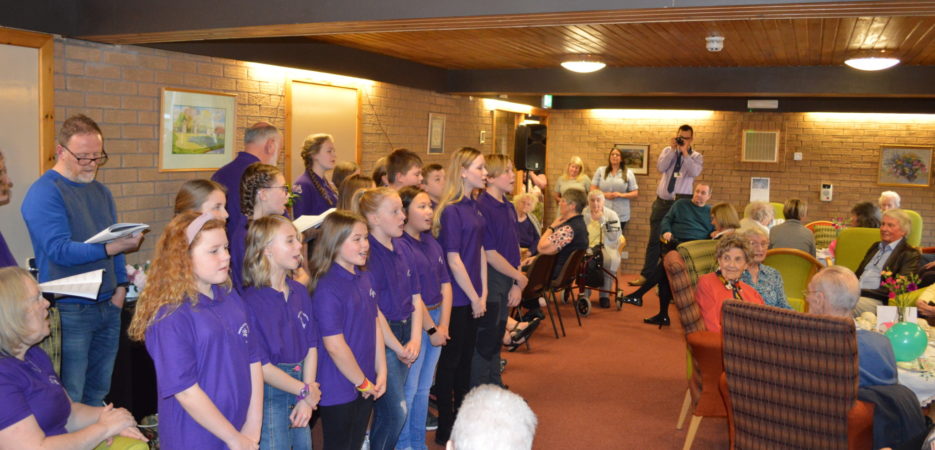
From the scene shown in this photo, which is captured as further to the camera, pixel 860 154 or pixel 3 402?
pixel 860 154

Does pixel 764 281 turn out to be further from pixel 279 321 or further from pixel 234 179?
pixel 234 179

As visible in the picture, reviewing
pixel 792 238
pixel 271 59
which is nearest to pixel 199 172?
pixel 271 59

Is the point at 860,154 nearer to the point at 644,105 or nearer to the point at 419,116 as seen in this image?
the point at 644,105

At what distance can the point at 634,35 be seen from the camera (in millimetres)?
5812

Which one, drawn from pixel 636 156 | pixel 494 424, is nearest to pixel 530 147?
pixel 636 156

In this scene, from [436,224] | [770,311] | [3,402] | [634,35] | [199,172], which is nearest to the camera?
[3,402]

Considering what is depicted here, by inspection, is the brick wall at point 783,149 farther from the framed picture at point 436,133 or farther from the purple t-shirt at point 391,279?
the purple t-shirt at point 391,279

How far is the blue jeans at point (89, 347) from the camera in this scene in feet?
11.4

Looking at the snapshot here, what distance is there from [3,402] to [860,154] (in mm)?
10856

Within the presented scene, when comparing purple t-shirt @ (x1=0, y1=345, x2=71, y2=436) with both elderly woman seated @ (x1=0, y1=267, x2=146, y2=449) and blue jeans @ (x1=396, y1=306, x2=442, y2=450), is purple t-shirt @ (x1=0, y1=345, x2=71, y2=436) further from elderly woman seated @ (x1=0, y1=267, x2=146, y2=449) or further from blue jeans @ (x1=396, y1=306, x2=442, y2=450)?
blue jeans @ (x1=396, y1=306, x2=442, y2=450)

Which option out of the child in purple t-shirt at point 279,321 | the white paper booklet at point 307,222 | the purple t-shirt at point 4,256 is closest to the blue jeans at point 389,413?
the child in purple t-shirt at point 279,321

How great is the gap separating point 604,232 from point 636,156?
11.1 ft

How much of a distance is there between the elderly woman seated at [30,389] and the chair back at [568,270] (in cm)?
499

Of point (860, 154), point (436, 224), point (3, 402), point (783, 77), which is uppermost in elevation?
point (783, 77)
